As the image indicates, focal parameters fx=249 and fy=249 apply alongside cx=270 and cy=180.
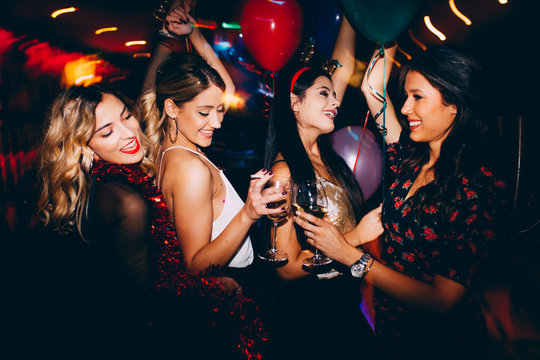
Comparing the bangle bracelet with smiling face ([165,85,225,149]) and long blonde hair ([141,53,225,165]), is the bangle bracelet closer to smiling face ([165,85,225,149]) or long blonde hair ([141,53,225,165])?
long blonde hair ([141,53,225,165])

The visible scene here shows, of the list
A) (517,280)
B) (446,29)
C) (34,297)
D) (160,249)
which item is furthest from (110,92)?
(517,280)

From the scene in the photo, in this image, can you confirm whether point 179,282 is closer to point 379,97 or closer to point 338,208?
point 338,208

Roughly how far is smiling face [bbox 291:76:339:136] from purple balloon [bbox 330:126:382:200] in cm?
53

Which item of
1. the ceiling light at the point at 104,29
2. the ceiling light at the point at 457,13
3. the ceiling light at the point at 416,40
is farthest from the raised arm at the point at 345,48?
the ceiling light at the point at 104,29

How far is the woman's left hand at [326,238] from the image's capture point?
1.44 metres

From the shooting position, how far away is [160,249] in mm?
1547

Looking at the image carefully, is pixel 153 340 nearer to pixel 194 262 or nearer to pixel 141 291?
pixel 141 291

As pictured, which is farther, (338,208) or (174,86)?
(338,208)

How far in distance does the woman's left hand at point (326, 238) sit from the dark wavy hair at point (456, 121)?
47cm

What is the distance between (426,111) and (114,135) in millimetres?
1868

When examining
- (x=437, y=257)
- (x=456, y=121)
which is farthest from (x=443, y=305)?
(x=456, y=121)

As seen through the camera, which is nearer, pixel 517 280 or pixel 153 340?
pixel 153 340

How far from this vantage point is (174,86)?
5.67ft

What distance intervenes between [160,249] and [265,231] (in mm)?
728
